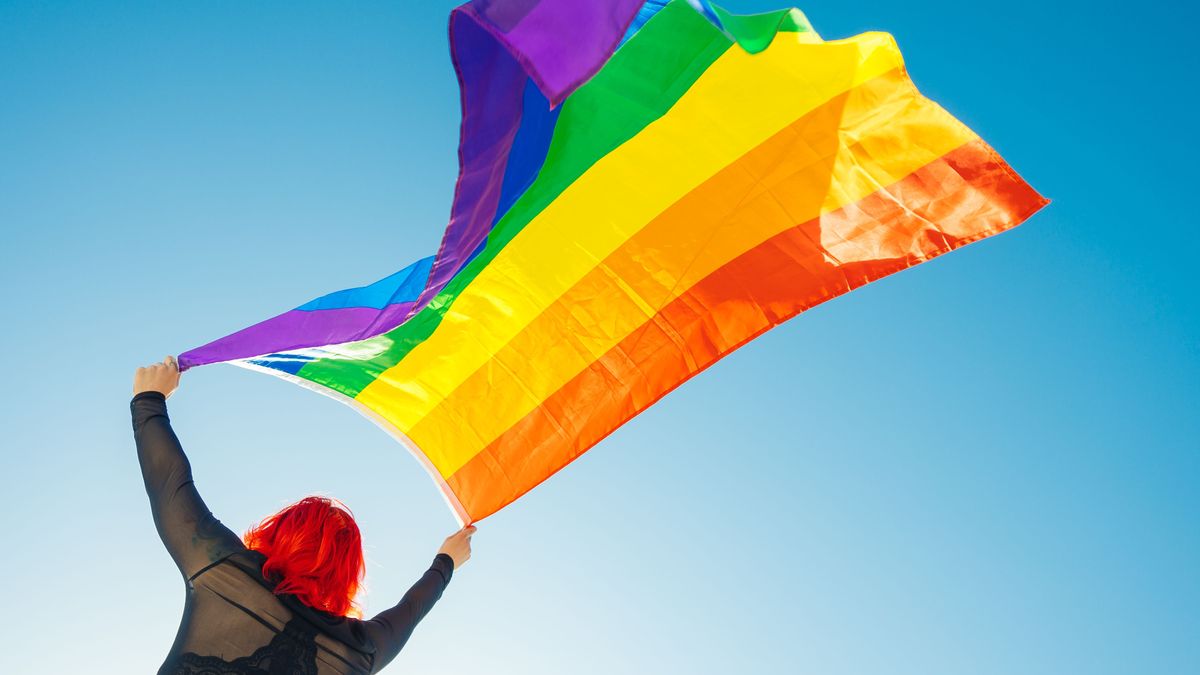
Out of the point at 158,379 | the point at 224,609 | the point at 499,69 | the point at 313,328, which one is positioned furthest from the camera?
the point at 313,328

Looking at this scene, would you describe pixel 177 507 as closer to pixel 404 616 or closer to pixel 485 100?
pixel 404 616

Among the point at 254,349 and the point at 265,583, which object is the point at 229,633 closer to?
the point at 265,583

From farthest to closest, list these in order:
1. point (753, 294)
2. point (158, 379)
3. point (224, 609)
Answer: point (753, 294), point (158, 379), point (224, 609)

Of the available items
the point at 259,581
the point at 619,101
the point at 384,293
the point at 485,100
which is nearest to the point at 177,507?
the point at 259,581

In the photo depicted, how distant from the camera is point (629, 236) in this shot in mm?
4484

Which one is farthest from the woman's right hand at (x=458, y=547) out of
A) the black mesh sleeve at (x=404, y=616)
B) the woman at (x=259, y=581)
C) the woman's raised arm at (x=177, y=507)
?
the woman's raised arm at (x=177, y=507)

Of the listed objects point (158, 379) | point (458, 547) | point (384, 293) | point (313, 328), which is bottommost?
point (458, 547)

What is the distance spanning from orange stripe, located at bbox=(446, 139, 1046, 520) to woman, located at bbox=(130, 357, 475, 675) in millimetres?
1634

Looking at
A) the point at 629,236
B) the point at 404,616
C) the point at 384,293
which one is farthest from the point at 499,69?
the point at 404,616

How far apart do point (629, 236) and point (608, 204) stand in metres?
0.18

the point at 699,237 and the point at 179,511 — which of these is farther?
the point at 699,237

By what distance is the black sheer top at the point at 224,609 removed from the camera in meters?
2.59

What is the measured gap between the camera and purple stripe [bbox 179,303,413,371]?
437 cm

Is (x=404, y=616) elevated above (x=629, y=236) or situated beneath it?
situated beneath
